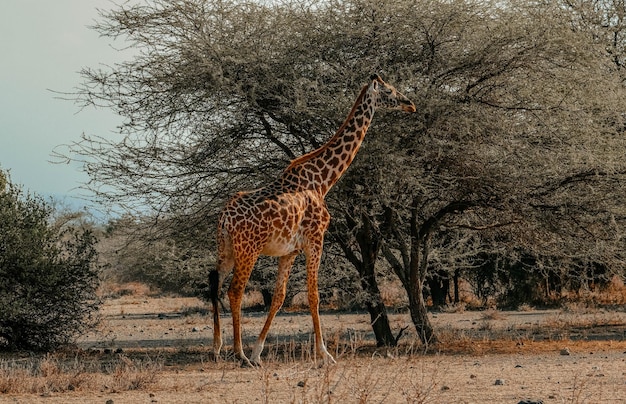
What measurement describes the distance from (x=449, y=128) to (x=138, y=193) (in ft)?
16.9

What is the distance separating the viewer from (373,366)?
450 inches

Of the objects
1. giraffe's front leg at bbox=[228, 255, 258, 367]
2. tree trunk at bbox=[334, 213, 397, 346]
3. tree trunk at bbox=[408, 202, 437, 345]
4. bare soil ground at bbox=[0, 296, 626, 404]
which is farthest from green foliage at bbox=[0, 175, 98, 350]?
tree trunk at bbox=[408, 202, 437, 345]

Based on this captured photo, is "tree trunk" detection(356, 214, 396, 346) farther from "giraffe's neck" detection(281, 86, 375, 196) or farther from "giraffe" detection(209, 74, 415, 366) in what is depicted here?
"giraffe" detection(209, 74, 415, 366)

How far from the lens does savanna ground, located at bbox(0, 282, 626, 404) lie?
901cm

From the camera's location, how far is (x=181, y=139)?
1537 cm

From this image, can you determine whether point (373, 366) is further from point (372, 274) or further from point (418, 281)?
point (418, 281)

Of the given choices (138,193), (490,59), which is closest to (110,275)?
(138,193)

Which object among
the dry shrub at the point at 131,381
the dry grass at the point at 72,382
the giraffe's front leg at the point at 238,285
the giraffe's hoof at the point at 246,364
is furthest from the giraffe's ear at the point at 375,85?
the dry shrub at the point at 131,381

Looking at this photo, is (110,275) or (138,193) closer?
(138,193)

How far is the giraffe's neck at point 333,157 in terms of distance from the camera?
1285 cm

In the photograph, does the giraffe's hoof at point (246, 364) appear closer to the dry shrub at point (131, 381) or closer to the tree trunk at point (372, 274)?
the dry shrub at point (131, 381)

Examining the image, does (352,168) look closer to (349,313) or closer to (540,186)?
(540,186)

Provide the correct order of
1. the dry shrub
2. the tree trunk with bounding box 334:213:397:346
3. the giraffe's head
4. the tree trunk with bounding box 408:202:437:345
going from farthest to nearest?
the tree trunk with bounding box 408:202:437:345 → the tree trunk with bounding box 334:213:397:346 → the giraffe's head → the dry shrub

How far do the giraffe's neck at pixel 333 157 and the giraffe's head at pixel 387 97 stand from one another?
9cm
